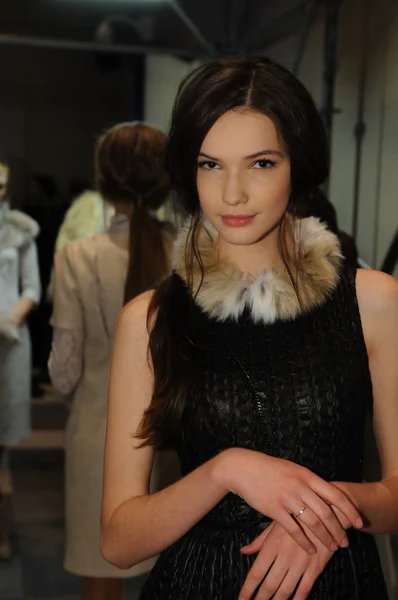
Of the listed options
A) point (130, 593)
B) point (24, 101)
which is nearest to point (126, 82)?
point (24, 101)

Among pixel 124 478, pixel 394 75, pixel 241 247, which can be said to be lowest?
pixel 124 478

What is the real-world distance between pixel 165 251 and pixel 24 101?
2826 millimetres

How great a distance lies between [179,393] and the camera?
1.17m

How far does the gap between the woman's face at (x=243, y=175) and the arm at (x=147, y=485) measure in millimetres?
179

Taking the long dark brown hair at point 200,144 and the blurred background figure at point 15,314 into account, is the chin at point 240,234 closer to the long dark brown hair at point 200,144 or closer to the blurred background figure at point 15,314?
the long dark brown hair at point 200,144

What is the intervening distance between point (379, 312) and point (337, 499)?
0.29 metres

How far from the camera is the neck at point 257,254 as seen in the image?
122cm

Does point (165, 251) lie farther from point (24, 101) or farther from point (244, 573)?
point (24, 101)

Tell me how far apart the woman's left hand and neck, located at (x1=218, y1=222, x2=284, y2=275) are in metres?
0.34

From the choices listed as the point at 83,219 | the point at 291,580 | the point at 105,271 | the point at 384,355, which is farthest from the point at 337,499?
the point at 83,219

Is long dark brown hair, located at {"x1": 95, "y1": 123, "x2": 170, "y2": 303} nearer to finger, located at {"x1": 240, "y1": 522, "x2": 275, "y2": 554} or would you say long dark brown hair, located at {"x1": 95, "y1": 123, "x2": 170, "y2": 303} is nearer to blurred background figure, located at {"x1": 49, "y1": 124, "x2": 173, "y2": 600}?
blurred background figure, located at {"x1": 49, "y1": 124, "x2": 173, "y2": 600}

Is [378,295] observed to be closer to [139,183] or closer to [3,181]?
[139,183]

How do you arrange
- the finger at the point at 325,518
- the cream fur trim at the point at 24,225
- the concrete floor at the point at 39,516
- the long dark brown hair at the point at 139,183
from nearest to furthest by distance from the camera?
the finger at the point at 325,518
the long dark brown hair at the point at 139,183
the concrete floor at the point at 39,516
the cream fur trim at the point at 24,225

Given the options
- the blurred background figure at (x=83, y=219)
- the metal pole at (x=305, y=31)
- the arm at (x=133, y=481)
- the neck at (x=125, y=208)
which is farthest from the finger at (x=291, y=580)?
the blurred background figure at (x=83, y=219)
